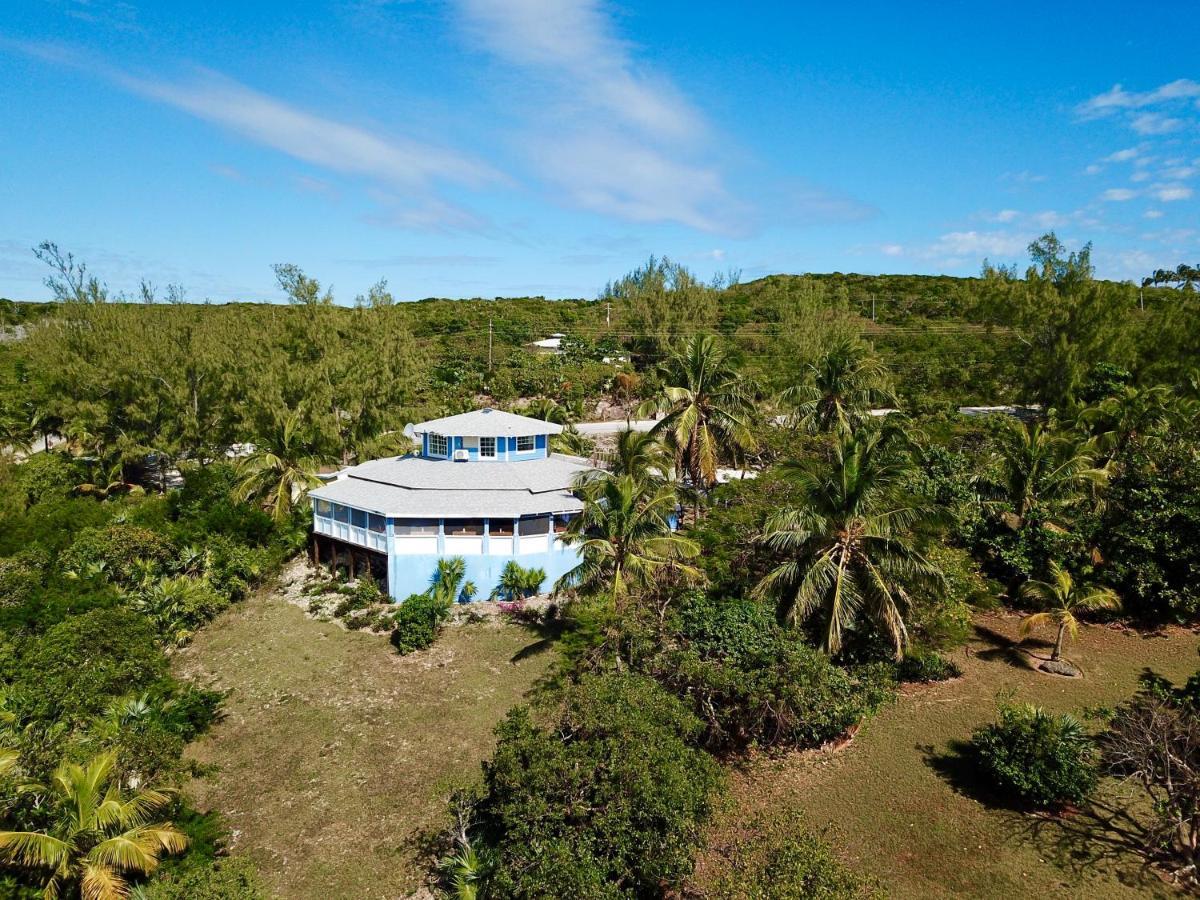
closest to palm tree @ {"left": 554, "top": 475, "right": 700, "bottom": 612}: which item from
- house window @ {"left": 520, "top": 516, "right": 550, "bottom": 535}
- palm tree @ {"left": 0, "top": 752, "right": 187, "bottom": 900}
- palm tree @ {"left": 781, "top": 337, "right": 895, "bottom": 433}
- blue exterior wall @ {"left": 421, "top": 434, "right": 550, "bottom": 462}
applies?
house window @ {"left": 520, "top": 516, "right": 550, "bottom": 535}

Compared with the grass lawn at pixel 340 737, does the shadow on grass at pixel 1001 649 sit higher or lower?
higher

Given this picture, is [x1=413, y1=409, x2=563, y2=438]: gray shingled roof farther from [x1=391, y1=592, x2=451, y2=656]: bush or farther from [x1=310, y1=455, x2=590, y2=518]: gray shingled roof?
[x1=391, y1=592, x2=451, y2=656]: bush

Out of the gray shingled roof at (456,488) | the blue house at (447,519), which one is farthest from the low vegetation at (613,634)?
the gray shingled roof at (456,488)

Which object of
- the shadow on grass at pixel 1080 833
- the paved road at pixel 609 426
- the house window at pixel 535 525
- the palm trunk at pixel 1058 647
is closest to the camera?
the shadow on grass at pixel 1080 833

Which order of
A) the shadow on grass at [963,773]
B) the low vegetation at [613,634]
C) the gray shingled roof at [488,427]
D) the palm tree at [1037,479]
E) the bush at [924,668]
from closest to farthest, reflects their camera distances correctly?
the low vegetation at [613,634], the shadow on grass at [963,773], the bush at [924,668], the palm tree at [1037,479], the gray shingled roof at [488,427]

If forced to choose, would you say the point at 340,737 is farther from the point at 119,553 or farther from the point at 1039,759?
the point at 1039,759

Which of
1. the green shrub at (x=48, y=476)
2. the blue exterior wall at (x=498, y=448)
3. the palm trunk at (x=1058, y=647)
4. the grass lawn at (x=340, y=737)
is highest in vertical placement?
the blue exterior wall at (x=498, y=448)

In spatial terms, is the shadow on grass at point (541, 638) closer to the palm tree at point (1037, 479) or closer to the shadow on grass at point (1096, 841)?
the shadow on grass at point (1096, 841)
